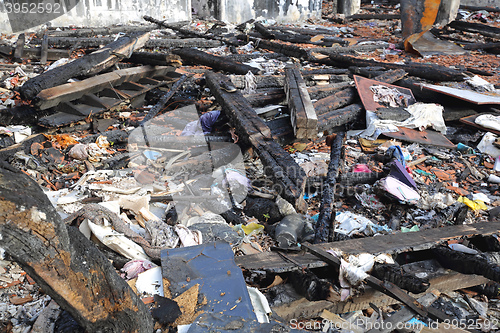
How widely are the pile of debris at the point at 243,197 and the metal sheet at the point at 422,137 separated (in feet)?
0.12

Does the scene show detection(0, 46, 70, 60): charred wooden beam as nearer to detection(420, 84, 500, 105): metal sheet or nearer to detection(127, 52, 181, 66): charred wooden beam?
detection(127, 52, 181, 66): charred wooden beam

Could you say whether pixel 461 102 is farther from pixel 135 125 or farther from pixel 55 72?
pixel 55 72

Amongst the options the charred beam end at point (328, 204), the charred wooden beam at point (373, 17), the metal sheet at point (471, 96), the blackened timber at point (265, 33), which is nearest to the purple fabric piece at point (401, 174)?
the charred beam end at point (328, 204)

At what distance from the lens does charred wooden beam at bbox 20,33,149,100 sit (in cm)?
551

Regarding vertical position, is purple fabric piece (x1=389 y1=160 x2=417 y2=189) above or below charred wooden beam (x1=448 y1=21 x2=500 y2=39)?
below

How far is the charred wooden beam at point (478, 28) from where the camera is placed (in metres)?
13.2

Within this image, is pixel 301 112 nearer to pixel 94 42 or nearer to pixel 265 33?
pixel 94 42

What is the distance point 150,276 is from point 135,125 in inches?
158

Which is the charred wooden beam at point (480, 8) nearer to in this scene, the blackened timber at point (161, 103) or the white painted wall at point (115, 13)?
the white painted wall at point (115, 13)

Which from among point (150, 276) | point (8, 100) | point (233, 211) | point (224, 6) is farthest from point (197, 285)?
point (224, 6)

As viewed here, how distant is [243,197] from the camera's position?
428cm

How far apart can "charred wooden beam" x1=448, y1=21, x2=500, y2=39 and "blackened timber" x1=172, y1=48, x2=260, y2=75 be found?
410 inches

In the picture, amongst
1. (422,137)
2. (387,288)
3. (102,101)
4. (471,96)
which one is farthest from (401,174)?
(102,101)

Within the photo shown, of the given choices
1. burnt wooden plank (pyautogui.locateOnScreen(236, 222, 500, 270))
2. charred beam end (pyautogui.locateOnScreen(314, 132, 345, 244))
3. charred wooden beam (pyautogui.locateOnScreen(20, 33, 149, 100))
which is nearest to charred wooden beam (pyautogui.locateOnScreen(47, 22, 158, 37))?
charred wooden beam (pyautogui.locateOnScreen(20, 33, 149, 100))
